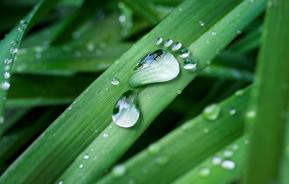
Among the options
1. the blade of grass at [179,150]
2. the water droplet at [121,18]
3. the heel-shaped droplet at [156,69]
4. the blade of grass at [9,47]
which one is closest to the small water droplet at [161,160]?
the blade of grass at [179,150]

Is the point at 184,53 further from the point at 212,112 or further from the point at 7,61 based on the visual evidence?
the point at 7,61

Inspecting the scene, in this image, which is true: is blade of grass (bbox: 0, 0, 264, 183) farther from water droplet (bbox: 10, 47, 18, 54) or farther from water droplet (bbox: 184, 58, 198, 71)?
water droplet (bbox: 10, 47, 18, 54)

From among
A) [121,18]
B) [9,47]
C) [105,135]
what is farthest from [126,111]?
[121,18]

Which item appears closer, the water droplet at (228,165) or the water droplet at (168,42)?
the water droplet at (228,165)

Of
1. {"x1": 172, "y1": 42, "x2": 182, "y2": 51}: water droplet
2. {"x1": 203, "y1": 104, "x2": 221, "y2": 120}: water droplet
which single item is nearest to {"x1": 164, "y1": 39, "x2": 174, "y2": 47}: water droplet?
{"x1": 172, "y1": 42, "x2": 182, "y2": 51}: water droplet

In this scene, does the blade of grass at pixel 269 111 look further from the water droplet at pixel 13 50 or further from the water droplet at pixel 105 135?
the water droplet at pixel 13 50
